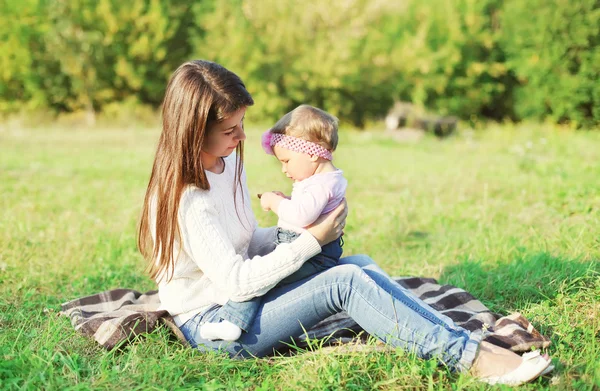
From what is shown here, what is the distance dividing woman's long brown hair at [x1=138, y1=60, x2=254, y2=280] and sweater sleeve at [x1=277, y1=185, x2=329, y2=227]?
15.5 inches

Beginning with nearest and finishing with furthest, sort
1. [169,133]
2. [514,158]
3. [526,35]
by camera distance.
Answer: [169,133] < [514,158] < [526,35]

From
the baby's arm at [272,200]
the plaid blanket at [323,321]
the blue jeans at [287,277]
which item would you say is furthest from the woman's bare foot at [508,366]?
the baby's arm at [272,200]

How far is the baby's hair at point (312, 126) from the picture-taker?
284cm

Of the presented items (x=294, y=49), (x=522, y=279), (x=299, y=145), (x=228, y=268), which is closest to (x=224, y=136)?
(x=299, y=145)

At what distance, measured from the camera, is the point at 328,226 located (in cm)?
273

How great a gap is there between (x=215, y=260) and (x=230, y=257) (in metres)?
0.07

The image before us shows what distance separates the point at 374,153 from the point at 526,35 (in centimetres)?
611

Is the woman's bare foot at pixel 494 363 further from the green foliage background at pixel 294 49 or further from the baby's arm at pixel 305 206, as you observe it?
the green foliage background at pixel 294 49

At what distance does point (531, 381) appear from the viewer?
2.46 meters

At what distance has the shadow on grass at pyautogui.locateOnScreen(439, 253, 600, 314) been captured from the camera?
3.41 m

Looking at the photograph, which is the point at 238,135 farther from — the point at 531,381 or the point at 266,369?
the point at 531,381

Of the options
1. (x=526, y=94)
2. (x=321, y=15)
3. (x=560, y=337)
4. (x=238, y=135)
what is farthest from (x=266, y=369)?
(x=321, y=15)

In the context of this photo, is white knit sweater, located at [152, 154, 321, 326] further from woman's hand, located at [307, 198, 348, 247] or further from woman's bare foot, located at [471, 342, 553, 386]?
woman's bare foot, located at [471, 342, 553, 386]

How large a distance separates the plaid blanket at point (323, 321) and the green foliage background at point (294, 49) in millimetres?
14497
